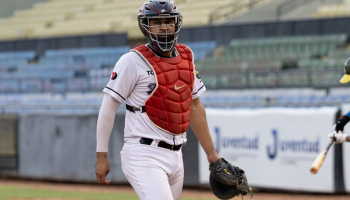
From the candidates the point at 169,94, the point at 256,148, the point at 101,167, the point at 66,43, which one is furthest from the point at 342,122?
the point at 66,43

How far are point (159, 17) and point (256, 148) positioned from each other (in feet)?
22.5

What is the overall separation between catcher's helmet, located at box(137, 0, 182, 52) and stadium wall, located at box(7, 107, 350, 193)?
6282 millimetres

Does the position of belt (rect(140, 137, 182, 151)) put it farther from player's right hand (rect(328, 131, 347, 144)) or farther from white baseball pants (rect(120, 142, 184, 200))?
player's right hand (rect(328, 131, 347, 144))

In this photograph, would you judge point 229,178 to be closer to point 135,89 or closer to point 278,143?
point 135,89

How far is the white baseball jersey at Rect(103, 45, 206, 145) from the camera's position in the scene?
418cm

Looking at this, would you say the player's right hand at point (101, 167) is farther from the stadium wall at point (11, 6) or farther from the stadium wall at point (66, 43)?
the stadium wall at point (11, 6)

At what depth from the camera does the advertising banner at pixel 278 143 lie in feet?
33.6

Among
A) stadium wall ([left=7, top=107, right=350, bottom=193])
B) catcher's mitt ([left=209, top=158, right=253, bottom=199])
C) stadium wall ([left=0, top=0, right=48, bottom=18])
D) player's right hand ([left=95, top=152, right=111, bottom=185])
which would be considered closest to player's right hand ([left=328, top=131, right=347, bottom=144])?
catcher's mitt ([left=209, top=158, right=253, bottom=199])

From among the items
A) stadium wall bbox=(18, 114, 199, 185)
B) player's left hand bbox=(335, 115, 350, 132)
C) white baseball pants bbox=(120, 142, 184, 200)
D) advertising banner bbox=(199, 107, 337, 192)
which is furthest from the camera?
stadium wall bbox=(18, 114, 199, 185)

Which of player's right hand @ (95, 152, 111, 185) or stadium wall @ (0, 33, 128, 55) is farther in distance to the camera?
stadium wall @ (0, 33, 128, 55)

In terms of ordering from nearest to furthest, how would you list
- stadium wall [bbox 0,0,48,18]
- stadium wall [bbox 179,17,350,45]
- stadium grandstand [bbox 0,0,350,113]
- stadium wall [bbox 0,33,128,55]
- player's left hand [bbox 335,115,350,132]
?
player's left hand [bbox 335,115,350,132]
stadium grandstand [bbox 0,0,350,113]
stadium wall [bbox 179,17,350,45]
stadium wall [bbox 0,33,128,55]
stadium wall [bbox 0,0,48,18]

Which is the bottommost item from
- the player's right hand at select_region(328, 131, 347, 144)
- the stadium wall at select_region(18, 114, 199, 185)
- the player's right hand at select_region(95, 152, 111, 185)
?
the stadium wall at select_region(18, 114, 199, 185)

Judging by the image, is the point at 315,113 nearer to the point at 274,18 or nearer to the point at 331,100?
the point at 331,100

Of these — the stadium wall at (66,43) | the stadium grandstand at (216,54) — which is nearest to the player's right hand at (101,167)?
the stadium grandstand at (216,54)
